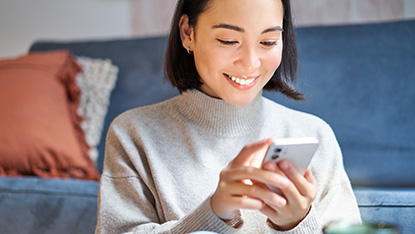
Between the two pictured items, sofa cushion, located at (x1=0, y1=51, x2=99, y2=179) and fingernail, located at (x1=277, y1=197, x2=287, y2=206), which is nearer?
fingernail, located at (x1=277, y1=197, x2=287, y2=206)

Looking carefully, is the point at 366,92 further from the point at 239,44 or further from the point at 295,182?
the point at 295,182

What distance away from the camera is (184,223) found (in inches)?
40.8

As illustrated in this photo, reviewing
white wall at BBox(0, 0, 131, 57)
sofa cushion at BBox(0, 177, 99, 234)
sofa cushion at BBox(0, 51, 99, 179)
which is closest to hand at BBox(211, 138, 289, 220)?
sofa cushion at BBox(0, 177, 99, 234)

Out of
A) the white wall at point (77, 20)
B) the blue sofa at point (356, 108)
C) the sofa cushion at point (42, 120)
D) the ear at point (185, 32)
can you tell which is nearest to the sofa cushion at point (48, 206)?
the blue sofa at point (356, 108)

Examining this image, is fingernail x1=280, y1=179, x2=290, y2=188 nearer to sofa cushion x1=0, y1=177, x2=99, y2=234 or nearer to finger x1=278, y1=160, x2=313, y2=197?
finger x1=278, y1=160, x2=313, y2=197

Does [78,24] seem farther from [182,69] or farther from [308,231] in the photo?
[308,231]

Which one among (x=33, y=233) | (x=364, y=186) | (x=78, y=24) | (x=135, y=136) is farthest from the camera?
(x=78, y=24)

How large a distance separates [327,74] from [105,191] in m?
1.13

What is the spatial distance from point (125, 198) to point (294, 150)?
477 mm

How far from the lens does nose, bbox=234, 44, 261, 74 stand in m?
1.10

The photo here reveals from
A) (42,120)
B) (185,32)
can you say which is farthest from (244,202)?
(42,120)

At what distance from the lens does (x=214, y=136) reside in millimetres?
1291

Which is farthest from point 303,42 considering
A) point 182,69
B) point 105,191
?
point 105,191

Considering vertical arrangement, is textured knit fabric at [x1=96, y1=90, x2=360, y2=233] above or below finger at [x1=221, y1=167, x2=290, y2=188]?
below
